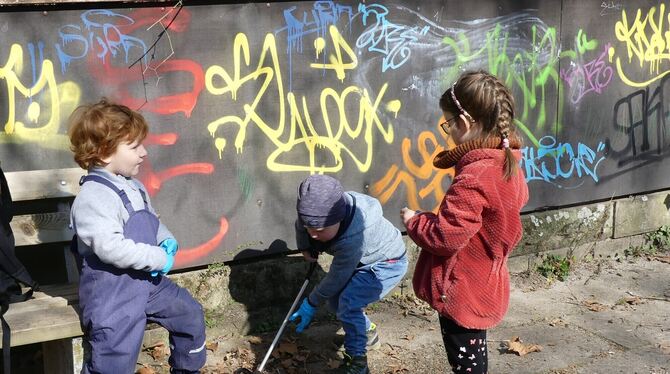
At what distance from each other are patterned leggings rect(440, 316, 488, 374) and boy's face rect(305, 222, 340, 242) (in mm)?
833

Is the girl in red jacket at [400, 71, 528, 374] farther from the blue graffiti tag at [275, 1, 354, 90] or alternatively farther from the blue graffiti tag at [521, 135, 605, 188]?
the blue graffiti tag at [521, 135, 605, 188]

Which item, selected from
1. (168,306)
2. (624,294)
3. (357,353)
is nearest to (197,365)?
(168,306)

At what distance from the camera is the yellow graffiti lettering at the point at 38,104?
3.86 meters

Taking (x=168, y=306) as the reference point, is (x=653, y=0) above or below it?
above

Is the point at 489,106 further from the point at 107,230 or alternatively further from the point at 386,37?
the point at 386,37

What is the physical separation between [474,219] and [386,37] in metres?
2.17

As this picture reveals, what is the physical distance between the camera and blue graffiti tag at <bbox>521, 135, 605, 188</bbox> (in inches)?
224

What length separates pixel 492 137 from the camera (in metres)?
3.15

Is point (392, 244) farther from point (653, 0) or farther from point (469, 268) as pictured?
point (653, 0)

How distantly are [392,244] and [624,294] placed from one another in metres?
2.26

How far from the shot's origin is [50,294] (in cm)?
362

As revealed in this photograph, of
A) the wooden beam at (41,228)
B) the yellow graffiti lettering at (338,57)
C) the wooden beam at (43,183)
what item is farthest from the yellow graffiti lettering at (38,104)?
→ the yellow graffiti lettering at (338,57)

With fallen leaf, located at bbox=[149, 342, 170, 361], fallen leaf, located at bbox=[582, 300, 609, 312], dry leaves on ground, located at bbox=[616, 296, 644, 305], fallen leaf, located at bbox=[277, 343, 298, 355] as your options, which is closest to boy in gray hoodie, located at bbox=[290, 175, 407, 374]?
fallen leaf, located at bbox=[277, 343, 298, 355]

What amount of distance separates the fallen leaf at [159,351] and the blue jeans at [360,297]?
1034 millimetres
